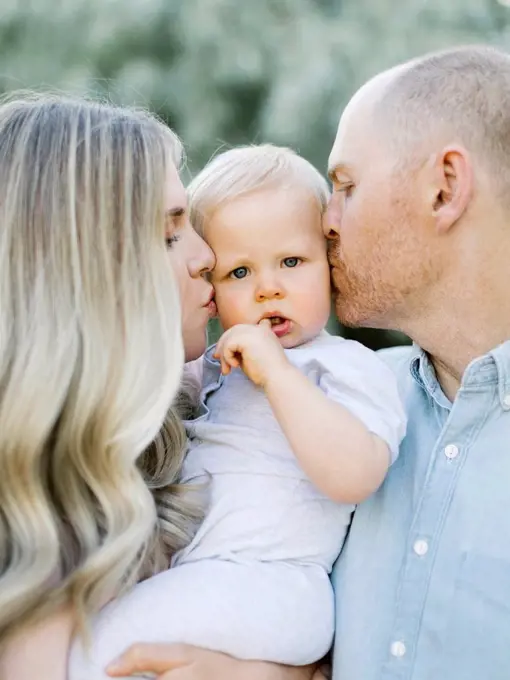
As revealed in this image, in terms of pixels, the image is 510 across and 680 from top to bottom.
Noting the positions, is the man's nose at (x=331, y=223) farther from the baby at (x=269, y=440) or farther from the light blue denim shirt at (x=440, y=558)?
the light blue denim shirt at (x=440, y=558)

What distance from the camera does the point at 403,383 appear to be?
2.21 meters

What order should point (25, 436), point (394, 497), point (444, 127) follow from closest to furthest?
point (25, 436), point (394, 497), point (444, 127)

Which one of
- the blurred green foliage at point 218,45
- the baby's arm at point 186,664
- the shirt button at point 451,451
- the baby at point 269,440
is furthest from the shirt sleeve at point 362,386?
the blurred green foliage at point 218,45

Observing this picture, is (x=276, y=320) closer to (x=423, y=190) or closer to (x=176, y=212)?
(x=176, y=212)

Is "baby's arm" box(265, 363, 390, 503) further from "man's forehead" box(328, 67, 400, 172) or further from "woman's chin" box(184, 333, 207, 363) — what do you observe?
"man's forehead" box(328, 67, 400, 172)

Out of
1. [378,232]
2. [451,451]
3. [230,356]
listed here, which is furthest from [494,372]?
[230,356]

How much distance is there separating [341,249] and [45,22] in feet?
8.86

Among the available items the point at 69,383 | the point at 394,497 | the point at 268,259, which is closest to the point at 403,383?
the point at 394,497

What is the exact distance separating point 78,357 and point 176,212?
14.5 inches

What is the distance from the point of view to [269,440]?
6.23 ft

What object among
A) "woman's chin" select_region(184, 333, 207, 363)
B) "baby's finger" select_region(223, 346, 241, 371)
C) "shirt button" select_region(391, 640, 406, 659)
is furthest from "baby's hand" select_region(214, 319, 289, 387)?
"shirt button" select_region(391, 640, 406, 659)

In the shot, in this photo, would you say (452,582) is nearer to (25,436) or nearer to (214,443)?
(214,443)

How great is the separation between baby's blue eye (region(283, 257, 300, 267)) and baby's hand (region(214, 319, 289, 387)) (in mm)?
156

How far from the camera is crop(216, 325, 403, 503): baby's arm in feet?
5.65
